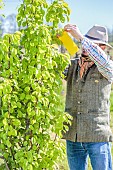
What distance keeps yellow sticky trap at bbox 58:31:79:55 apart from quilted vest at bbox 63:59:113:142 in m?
0.28

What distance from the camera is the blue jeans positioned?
11.2 feet

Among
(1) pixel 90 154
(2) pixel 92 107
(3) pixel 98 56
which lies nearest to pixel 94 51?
(3) pixel 98 56

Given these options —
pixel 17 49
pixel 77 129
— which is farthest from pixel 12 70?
pixel 77 129

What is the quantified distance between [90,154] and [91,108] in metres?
0.38

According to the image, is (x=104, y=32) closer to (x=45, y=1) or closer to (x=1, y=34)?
(x=45, y=1)

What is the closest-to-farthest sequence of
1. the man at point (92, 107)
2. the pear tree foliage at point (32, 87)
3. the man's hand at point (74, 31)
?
the pear tree foliage at point (32, 87)
the man's hand at point (74, 31)
the man at point (92, 107)

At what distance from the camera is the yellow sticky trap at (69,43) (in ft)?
10.5

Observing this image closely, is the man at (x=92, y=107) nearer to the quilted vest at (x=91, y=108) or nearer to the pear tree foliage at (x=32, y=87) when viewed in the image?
the quilted vest at (x=91, y=108)

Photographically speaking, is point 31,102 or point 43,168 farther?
point 43,168

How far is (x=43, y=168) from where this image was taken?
3.27 meters

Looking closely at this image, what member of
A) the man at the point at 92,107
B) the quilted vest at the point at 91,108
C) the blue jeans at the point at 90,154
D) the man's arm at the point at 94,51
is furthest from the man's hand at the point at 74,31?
the blue jeans at the point at 90,154

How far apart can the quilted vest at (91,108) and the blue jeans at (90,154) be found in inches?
2.7

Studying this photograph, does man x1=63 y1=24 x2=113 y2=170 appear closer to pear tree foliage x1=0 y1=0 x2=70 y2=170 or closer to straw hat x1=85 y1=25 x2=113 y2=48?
straw hat x1=85 y1=25 x2=113 y2=48

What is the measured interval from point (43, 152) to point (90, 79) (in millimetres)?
690
